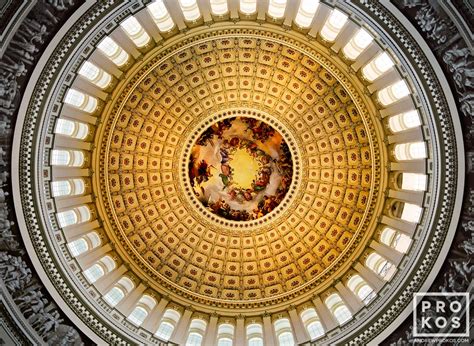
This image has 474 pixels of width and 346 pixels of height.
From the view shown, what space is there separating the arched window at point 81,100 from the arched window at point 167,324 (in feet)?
35.7

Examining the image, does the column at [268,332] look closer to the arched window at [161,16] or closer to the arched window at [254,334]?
the arched window at [254,334]

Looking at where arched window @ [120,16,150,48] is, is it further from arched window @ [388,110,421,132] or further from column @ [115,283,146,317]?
column @ [115,283,146,317]

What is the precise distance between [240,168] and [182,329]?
9783 mm

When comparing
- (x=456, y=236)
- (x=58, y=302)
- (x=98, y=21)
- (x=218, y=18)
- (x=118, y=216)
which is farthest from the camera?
(x=118, y=216)

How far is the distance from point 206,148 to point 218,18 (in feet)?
27.2

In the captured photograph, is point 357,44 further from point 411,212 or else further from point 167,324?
point 167,324

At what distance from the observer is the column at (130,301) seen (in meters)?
22.0

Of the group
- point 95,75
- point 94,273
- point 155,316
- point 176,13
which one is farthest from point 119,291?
point 176,13

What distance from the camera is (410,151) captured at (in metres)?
21.0

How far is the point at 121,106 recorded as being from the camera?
2391 cm

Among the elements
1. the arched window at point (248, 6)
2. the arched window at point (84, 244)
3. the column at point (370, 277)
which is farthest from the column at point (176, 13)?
the column at point (370, 277)

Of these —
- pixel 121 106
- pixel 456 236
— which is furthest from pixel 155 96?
pixel 456 236

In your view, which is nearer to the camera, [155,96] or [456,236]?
[456,236]

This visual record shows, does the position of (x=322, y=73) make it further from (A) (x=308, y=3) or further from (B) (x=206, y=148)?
(B) (x=206, y=148)
